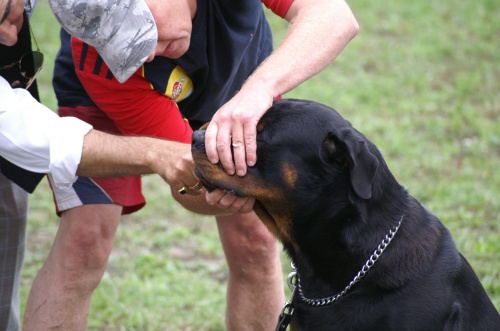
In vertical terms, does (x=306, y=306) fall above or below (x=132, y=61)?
below

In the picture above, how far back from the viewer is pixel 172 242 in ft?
16.6

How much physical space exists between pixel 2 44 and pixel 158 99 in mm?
700

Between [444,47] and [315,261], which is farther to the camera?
[444,47]

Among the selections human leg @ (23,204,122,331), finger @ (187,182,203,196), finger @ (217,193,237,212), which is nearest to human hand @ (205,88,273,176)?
finger @ (217,193,237,212)

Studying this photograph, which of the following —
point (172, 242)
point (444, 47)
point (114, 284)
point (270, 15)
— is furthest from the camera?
point (270, 15)

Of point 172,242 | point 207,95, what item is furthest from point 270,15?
point 207,95

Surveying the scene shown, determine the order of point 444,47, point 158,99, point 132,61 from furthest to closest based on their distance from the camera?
1. point 444,47
2. point 158,99
3. point 132,61

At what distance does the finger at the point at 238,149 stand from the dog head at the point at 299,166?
71 mm

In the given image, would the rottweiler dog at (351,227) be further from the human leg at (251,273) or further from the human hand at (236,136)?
the human leg at (251,273)

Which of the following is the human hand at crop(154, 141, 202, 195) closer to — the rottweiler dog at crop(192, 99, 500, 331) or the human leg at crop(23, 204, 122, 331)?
the rottweiler dog at crop(192, 99, 500, 331)

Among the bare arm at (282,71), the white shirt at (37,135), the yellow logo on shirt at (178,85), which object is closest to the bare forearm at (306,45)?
the bare arm at (282,71)

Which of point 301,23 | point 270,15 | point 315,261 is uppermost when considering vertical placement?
point 301,23

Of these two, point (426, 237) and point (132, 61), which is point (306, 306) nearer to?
point (426, 237)

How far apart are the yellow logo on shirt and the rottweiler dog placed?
1.73 feet
